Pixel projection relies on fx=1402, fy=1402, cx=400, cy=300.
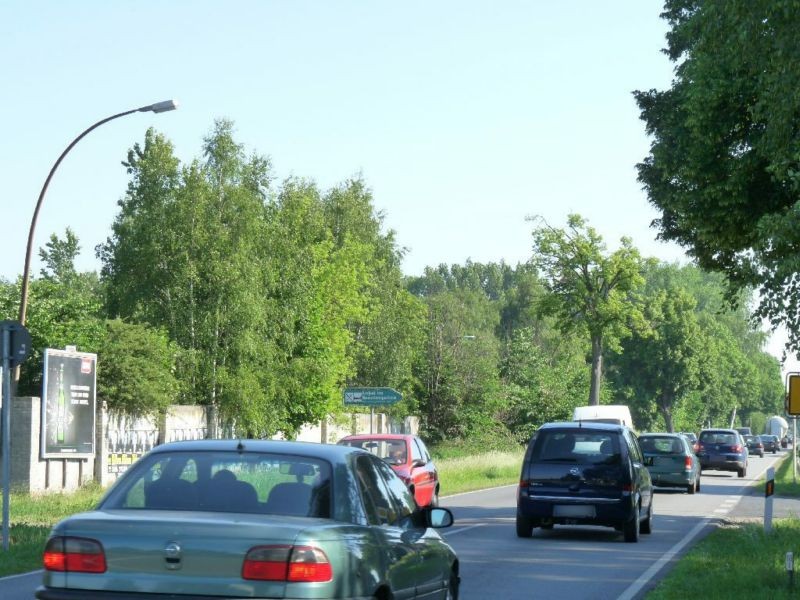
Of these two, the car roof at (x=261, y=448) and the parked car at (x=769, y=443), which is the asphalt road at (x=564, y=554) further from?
the parked car at (x=769, y=443)

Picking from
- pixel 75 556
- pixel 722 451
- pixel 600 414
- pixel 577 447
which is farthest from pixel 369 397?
pixel 75 556

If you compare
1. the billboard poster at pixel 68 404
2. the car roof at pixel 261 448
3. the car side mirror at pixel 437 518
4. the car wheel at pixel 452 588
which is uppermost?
the billboard poster at pixel 68 404

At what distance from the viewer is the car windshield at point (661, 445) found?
37.7 meters

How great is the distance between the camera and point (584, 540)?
21422 millimetres

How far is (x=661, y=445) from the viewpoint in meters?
38.1

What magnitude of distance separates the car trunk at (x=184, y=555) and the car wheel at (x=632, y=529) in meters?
14.3

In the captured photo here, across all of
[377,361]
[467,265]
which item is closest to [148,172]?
[377,361]

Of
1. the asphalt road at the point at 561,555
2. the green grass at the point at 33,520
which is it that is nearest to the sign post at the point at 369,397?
the asphalt road at the point at 561,555

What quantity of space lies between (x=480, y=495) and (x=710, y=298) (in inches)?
4730

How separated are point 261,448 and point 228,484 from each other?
1.20 ft

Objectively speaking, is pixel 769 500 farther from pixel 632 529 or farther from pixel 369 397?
pixel 369 397

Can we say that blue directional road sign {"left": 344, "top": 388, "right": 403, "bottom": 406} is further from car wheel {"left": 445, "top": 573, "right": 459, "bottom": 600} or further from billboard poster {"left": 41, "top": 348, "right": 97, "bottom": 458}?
car wheel {"left": 445, "top": 573, "right": 459, "bottom": 600}

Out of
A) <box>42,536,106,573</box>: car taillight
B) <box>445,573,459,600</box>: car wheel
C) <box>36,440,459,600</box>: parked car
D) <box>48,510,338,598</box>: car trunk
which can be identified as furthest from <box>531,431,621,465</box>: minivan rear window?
<box>42,536,106,573</box>: car taillight

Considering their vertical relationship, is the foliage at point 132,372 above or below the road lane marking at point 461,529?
above
